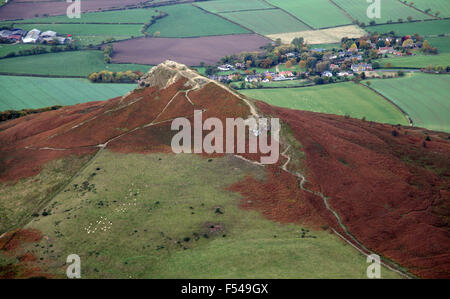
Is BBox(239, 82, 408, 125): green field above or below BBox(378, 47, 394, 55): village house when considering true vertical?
below

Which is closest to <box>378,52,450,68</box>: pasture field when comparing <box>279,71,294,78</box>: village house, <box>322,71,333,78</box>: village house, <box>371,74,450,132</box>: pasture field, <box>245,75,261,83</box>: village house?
<box>371,74,450,132</box>: pasture field

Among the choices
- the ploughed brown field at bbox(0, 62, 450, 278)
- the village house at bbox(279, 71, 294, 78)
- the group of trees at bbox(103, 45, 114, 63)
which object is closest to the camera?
the ploughed brown field at bbox(0, 62, 450, 278)

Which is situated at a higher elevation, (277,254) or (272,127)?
(272,127)

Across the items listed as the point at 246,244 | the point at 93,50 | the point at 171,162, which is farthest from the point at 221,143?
the point at 93,50

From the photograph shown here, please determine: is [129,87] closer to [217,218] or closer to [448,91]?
[217,218]

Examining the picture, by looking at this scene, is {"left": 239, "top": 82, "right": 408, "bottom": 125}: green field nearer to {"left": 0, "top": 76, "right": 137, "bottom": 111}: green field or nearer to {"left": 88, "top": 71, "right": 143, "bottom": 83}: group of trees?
{"left": 88, "top": 71, "right": 143, "bottom": 83}: group of trees

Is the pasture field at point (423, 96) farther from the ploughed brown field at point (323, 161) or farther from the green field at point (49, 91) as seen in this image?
the green field at point (49, 91)
